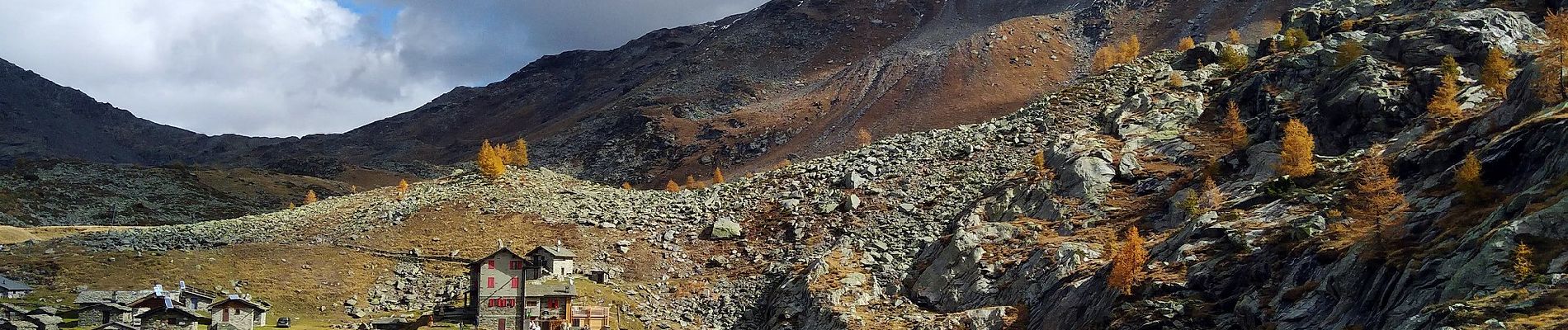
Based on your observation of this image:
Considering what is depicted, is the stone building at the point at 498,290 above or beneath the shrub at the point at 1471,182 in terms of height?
beneath

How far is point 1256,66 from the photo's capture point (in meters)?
76.1

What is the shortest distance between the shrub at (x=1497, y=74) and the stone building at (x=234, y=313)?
60.3 meters

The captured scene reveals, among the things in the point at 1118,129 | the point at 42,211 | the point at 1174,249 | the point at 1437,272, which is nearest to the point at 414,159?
the point at 42,211

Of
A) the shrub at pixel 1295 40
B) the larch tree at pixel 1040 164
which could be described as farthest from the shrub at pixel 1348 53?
the larch tree at pixel 1040 164

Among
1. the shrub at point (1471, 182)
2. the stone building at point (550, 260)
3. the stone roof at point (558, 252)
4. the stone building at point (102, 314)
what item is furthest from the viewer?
the stone roof at point (558, 252)

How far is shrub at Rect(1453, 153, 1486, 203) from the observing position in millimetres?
39850

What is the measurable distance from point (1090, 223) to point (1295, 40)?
80.6 feet

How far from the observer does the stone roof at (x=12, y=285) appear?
211 feet

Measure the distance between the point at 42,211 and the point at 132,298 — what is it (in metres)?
76.6

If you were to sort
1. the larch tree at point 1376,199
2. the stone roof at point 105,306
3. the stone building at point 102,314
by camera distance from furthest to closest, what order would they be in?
the stone roof at point 105,306 < the stone building at point 102,314 < the larch tree at point 1376,199

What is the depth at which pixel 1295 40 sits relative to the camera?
75188mm

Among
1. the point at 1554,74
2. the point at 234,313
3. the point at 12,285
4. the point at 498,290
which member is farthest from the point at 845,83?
the point at 1554,74

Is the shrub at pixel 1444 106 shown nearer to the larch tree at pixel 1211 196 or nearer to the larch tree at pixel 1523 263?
the larch tree at pixel 1211 196

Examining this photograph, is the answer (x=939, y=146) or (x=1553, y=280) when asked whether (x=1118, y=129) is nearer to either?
(x=939, y=146)
